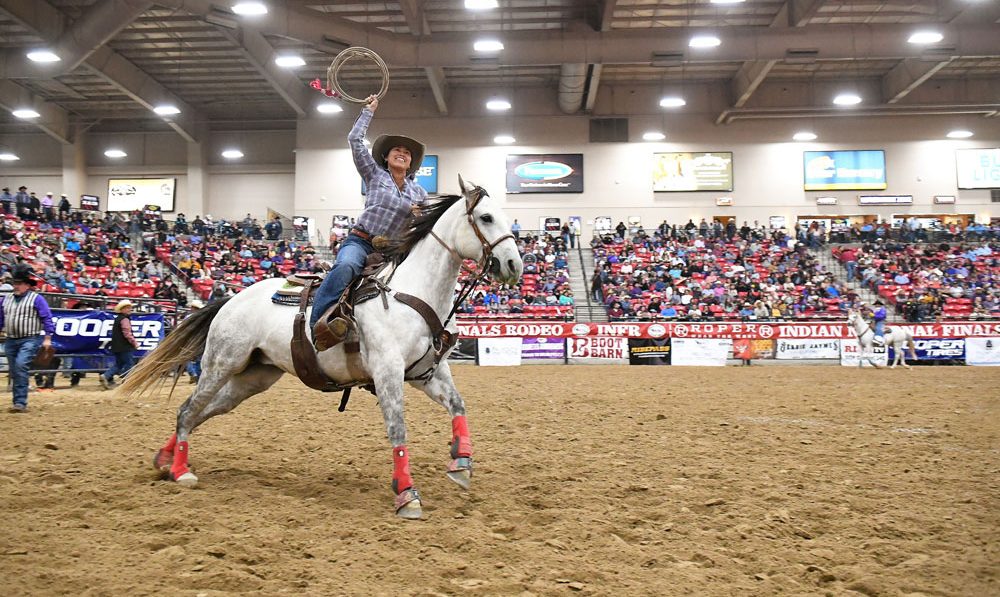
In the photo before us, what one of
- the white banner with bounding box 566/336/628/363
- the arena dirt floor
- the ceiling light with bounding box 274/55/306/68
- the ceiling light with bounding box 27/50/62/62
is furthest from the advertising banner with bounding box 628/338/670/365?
the ceiling light with bounding box 27/50/62/62

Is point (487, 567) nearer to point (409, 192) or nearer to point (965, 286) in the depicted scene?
point (409, 192)

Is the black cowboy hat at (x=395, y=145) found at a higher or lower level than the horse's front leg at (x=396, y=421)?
higher

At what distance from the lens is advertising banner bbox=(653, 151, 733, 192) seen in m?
36.3

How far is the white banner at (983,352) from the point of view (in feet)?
71.3

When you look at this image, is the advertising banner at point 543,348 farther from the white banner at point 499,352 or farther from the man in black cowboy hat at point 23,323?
the man in black cowboy hat at point 23,323

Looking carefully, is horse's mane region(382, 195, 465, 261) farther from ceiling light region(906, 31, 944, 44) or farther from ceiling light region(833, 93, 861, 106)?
ceiling light region(833, 93, 861, 106)

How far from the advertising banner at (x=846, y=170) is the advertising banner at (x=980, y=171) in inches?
169

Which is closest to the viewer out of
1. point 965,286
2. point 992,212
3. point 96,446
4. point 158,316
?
point 96,446

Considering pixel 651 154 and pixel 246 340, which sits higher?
pixel 651 154

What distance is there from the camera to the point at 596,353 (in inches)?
856

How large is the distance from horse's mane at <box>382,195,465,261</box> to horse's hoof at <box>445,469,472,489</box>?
1.67 m

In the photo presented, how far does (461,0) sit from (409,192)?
2251 cm

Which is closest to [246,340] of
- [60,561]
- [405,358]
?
[405,358]

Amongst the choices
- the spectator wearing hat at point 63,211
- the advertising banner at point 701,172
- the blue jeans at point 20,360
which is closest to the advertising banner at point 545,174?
the advertising banner at point 701,172
